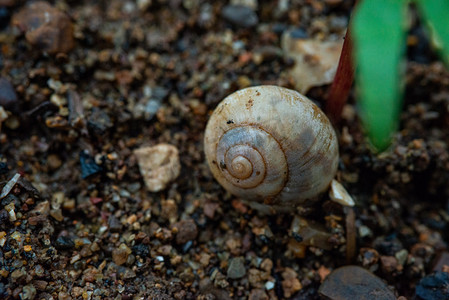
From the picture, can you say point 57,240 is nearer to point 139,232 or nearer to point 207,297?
point 139,232

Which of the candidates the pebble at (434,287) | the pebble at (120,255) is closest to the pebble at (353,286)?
the pebble at (434,287)

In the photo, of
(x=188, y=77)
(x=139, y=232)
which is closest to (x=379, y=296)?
(x=139, y=232)

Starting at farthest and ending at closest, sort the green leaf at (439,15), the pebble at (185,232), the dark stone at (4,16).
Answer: the dark stone at (4,16), the pebble at (185,232), the green leaf at (439,15)

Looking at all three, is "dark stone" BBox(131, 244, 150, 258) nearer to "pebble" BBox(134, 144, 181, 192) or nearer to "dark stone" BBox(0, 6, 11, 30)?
"pebble" BBox(134, 144, 181, 192)

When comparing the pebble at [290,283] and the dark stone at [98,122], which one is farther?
the dark stone at [98,122]

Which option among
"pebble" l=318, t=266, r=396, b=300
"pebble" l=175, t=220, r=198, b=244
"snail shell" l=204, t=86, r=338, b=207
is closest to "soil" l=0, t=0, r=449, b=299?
"pebble" l=175, t=220, r=198, b=244

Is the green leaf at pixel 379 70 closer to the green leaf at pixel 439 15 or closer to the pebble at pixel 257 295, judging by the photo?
the green leaf at pixel 439 15

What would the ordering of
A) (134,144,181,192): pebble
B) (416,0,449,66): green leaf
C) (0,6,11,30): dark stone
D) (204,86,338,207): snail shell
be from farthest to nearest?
(0,6,11,30): dark stone
(134,144,181,192): pebble
(204,86,338,207): snail shell
(416,0,449,66): green leaf
